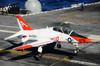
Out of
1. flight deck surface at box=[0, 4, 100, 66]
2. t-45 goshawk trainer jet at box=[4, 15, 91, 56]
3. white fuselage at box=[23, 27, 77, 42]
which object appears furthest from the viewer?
white fuselage at box=[23, 27, 77, 42]

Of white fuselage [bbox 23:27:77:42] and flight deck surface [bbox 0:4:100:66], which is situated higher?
white fuselage [bbox 23:27:77:42]

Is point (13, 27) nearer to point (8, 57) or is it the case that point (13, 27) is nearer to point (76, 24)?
point (76, 24)

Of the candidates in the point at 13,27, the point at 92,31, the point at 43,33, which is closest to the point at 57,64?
the point at 43,33

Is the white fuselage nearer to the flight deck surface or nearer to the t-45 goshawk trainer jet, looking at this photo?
the t-45 goshawk trainer jet

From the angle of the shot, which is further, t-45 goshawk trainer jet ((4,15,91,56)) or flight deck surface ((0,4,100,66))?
t-45 goshawk trainer jet ((4,15,91,56))

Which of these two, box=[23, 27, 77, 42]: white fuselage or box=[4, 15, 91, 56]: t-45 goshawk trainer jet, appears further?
box=[23, 27, 77, 42]: white fuselage

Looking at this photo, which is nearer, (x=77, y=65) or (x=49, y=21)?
(x=77, y=65)

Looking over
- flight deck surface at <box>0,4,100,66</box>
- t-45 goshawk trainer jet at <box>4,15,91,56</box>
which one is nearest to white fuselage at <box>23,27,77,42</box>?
t-45 goshawk trainer jet at <box>4,15,91,56</box>

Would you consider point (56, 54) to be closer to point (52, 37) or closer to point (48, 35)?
point (52, 37)

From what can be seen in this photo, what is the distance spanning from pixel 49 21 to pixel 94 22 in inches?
402

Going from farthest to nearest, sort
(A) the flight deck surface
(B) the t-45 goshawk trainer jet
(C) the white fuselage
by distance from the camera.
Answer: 1. (C) the white fuselage
2. (B) the t-45 goshawk trainer jet
3. (A) the flight deck surface

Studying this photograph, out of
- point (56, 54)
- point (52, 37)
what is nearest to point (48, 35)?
point (52, 37)

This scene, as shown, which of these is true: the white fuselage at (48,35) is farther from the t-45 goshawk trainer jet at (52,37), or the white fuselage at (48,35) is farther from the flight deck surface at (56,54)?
the flight deck surface at (56,54)

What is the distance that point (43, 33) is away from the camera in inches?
1024
